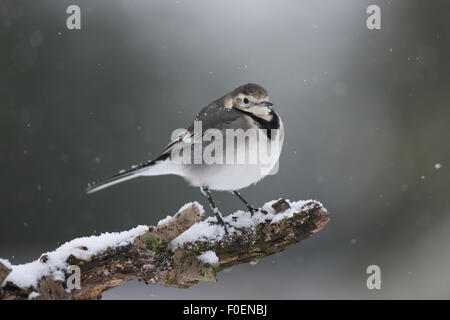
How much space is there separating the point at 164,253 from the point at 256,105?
4.38 ft

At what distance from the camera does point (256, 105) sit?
371cm

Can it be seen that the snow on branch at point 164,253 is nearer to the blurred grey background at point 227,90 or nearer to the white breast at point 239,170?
the white breast at point 239,170

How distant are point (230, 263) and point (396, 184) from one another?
5.71 meters

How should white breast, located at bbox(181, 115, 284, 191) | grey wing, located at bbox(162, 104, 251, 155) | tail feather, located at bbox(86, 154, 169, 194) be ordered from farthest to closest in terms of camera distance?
1. grey wing, located at bbox(162, 104, 251, 155)
2. white breast, located at bbox(181, 115, 284, 191)
3. tail feather, located at bbox(86, 154, 169, 194)

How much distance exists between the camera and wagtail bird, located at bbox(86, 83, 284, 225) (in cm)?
353

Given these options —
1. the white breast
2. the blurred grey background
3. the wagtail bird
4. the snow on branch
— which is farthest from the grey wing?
the blurred grey background

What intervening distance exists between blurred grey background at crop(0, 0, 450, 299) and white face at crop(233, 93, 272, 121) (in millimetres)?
3618

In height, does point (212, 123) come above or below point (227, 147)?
above

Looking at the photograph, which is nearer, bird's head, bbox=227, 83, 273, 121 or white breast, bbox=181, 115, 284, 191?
white breast, bbox=181, 115, 284, 191

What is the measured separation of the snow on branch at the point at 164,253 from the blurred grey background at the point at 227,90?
3947 millimetres

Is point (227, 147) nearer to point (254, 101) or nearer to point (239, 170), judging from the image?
point (239, 170)

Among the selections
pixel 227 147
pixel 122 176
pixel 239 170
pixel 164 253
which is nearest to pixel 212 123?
pixel 227 147

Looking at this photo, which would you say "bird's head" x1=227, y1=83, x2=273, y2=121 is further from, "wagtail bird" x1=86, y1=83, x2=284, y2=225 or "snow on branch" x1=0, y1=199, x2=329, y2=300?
"snow on branch" x1=0, y1=199, x2=329, y2=300
